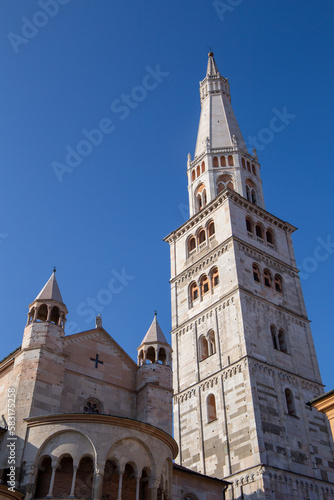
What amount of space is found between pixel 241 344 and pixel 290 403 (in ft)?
14.6

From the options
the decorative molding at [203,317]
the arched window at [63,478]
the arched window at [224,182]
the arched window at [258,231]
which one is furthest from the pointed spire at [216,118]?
the arched window at [63,478]

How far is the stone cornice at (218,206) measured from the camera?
132 ft

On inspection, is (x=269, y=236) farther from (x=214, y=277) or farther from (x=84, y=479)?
(x=84, y=479)

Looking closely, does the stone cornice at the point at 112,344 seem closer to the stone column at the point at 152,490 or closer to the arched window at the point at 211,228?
the stone column at the point at 152,490

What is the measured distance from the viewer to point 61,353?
22.5m

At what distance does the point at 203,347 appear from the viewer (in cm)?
3647

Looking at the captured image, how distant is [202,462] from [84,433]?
15.1 metres

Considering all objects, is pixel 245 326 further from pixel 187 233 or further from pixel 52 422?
pixel 52 422

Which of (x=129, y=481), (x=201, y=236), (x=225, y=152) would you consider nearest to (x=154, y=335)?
(x=129, y=481)

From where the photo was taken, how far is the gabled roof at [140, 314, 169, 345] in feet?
85.3

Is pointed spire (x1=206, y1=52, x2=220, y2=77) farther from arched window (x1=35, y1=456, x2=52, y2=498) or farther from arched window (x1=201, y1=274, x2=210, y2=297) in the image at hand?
arched window (x1=35, y1=456, x2=52, y2=498)

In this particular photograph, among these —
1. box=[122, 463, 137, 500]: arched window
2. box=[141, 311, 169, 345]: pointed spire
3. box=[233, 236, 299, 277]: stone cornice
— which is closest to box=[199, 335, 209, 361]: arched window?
box=[233, 236, 299, 277]: stone cornice

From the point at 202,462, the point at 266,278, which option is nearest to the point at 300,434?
the point at 202,462

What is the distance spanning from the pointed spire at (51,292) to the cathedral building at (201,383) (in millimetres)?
57
